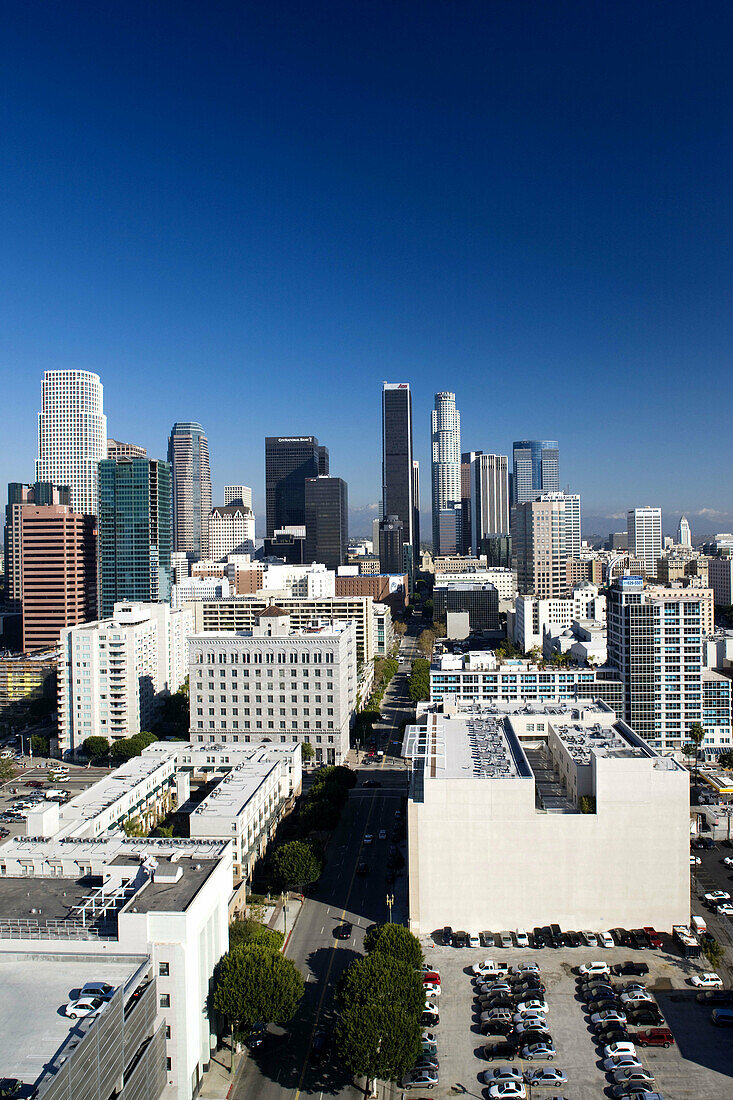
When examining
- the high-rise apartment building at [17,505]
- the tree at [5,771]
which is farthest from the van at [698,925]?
the high-rise apartment building at [17,505]

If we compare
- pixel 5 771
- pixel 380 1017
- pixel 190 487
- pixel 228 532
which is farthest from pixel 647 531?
pixel 380 1017

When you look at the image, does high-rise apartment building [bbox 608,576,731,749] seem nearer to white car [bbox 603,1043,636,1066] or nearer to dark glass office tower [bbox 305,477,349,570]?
white car [bbox 603,1043,636,1066]

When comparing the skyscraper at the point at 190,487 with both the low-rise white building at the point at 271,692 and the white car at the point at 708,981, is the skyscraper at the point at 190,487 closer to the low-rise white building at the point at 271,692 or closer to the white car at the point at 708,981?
the low-rise white building at the point at 271,692

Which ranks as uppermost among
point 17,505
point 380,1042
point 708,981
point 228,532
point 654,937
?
point 17,505

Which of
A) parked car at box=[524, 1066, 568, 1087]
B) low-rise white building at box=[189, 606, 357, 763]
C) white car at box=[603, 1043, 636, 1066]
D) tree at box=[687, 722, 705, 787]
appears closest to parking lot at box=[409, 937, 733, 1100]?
parked car at box=[524, 1066, 568, 1087]

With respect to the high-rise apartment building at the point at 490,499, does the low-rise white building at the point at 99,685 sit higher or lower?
lower

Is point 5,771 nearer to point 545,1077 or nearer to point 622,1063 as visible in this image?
Result: point 545,1077
